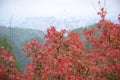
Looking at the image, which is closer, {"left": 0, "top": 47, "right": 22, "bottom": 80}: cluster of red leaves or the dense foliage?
the dense foliage

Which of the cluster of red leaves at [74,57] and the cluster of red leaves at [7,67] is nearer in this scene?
the cluster of red leaves at [74,57]

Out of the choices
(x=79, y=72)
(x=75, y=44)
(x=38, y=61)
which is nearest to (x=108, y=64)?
(x=79, y=72)

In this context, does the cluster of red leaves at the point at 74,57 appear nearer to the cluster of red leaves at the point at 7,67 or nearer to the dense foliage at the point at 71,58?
the dense foliage at the point at 71,58

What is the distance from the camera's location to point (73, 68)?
16.1 metres

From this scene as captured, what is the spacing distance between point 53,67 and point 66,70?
1.68m

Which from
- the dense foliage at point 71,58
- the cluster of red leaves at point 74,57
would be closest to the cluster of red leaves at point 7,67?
the dense foliage at point 71,58

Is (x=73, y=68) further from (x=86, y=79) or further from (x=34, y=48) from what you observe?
(x=34, y=48)

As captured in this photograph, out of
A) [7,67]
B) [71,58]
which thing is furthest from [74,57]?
[7,67]

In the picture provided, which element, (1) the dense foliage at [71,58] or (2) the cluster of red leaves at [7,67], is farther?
(2) the cluster of red leaves at [7,67]

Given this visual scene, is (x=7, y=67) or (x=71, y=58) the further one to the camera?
(x=7, y=67)

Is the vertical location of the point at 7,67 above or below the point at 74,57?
below

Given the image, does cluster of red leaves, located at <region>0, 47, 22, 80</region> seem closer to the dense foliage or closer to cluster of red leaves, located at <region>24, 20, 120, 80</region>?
the dense foliage

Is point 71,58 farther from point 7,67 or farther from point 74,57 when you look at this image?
point 7,67

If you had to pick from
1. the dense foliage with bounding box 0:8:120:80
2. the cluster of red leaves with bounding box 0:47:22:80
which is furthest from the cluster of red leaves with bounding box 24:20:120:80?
the cluster of red leaves with bounding box 0:47:22:80
